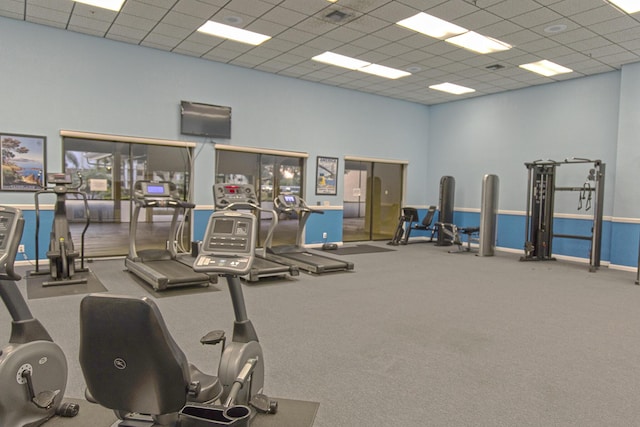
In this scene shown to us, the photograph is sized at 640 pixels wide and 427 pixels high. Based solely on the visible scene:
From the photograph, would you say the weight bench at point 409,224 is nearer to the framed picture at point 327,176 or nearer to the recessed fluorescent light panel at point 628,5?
the framed picture at point 327,176

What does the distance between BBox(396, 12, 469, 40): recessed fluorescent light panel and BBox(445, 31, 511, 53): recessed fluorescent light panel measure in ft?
0.68

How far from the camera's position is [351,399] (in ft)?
9.07

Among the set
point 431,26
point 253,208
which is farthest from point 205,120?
point 431,26

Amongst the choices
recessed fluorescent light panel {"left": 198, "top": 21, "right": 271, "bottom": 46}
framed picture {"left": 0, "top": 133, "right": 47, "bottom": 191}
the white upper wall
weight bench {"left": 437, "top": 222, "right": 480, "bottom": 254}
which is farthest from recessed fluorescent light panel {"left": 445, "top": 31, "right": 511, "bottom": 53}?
framed picture {"left": 0, "top": 133, "right": 47, "bottom": 191}

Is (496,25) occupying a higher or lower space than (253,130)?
higher

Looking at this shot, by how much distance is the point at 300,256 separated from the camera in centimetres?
739

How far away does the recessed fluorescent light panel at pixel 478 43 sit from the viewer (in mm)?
6633

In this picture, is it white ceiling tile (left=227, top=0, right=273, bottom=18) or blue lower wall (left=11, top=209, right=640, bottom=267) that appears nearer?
white ceiling tile (left=227, top=0, right=273, bottom=18)

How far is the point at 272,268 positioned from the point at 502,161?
21.6ft

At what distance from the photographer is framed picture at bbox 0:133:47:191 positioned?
6.39m

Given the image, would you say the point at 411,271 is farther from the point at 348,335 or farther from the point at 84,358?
the point at 84,358

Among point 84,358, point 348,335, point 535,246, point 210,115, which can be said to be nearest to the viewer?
point 84,358

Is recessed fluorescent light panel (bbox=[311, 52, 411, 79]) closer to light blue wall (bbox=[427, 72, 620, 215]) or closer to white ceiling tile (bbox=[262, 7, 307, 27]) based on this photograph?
white ceiling tile (bbox=[262, 7, 307, 27])

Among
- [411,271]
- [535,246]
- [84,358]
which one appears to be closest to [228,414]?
[84,358]
